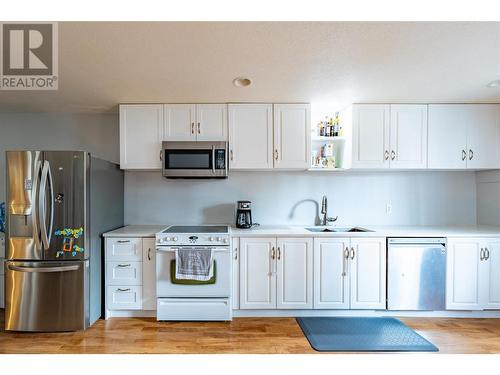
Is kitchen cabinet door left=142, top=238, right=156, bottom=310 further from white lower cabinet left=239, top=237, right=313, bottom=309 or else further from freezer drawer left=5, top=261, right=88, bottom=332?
white lower cabinet left=239, top=237, right=313, bottom=309

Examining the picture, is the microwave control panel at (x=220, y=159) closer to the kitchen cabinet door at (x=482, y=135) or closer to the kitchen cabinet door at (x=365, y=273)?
the kitchen cabinet door at (x=365, y=273)

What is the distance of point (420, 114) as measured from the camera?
342 centimetres

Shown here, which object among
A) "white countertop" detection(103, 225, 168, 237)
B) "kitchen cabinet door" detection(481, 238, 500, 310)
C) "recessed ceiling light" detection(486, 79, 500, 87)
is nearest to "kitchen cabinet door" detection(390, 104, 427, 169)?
"recessed ceiling light" detection(486, 79, 500, 87)

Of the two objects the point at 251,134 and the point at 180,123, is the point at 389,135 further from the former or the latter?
the point at 180,123

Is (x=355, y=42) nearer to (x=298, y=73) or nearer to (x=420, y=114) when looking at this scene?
(x=298, y=73)

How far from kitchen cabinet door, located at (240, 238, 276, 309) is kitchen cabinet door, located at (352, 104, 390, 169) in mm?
1352

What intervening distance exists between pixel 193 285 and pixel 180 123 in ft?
5.55

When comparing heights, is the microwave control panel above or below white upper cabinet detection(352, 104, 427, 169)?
below

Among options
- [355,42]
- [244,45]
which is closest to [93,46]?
[244,45]

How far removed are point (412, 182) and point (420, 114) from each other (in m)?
0.82

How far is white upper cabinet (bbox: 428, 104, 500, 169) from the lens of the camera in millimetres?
3387

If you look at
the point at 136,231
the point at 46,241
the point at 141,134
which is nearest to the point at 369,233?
the point at 136,231

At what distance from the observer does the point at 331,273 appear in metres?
3.13

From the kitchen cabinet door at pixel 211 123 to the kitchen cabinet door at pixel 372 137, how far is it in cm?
142
